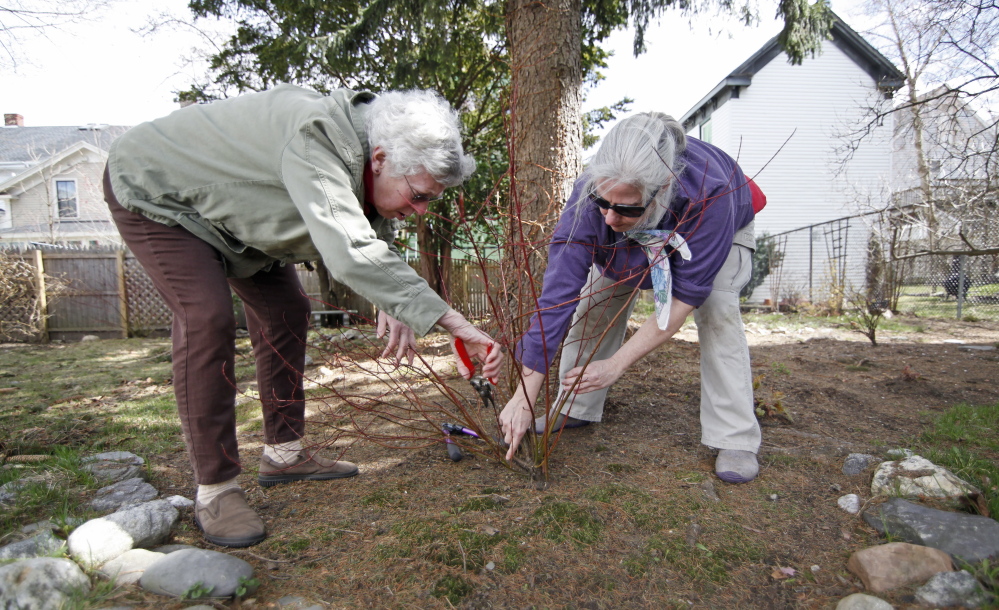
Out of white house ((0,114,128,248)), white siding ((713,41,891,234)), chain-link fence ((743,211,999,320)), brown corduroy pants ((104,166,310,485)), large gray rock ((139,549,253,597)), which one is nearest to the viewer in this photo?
Result: large gray rock ((139,549,253,597))

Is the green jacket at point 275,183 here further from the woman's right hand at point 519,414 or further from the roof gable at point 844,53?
the roof gable at point 844,53

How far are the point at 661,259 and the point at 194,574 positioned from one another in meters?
1.69

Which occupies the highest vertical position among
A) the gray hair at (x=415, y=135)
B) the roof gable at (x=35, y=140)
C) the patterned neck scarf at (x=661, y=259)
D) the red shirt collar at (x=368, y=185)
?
the roof gable at (x=35, y=140)

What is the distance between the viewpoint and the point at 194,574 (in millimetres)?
1361

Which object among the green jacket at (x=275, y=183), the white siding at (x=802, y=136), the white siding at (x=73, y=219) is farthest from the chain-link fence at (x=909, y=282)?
the white siding at (x=73, y=219)

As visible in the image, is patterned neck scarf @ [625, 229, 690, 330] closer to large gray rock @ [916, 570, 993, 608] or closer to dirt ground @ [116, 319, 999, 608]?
dirt ground @ [116, 319, 999, 608]

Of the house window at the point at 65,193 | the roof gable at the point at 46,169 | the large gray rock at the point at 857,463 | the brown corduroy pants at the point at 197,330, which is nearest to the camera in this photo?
the brown corduroy pants at the point at 197,330

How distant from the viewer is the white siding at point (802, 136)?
49.2 ft

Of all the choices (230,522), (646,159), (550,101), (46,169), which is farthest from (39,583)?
(46,169)

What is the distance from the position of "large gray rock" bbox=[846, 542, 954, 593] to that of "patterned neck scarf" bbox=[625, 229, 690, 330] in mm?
871

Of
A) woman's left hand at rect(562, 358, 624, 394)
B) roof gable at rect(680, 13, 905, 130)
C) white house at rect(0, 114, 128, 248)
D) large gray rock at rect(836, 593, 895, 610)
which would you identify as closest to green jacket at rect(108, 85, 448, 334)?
woman's left hand at rect(562, 358, 624, 394)

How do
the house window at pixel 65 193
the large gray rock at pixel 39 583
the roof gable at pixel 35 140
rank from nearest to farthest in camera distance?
1. the large gray rock at pixel 39 583
2. the house window at pixel 65 193
3. the roof gable at pixel 35 140

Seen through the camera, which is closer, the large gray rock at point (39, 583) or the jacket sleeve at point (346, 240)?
the large gray rock at point (39, 583)

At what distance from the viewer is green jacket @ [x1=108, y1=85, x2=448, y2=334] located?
1.41 meters
